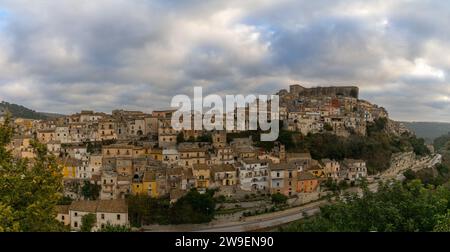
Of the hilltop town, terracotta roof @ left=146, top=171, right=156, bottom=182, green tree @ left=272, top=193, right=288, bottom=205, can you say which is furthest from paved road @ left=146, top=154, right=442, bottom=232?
terracotta roof @ left=146, top=171, right=156, bottom=182

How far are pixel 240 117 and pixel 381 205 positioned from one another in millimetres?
37080

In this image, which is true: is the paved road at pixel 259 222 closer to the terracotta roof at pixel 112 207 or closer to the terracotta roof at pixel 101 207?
the terracotta roof at pixel 112 207

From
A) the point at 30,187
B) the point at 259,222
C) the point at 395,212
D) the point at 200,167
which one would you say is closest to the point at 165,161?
the point at 200,167

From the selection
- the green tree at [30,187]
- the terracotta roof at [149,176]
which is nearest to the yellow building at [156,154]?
the terracotta roof at [149,176]

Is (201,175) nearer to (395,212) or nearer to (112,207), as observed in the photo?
(112,207)

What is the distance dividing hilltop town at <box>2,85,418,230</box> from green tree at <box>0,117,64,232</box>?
16.7 meters

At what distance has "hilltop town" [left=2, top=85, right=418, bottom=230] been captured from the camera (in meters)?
29.6

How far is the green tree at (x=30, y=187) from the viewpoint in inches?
239

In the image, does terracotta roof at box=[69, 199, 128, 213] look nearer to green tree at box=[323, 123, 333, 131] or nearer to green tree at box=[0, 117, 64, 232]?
green tree at box=[0, 117, 64, 232]

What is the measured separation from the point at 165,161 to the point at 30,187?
26.9 m

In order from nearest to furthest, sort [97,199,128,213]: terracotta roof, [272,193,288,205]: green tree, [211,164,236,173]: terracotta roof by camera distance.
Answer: [97,199,128,213]: terracotta roof → [272,193,288,205]: green tree → [211,164,236,173]: terracotta roof

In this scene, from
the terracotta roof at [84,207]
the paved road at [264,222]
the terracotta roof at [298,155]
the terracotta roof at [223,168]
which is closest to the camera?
the terracotta roof at [84,207]

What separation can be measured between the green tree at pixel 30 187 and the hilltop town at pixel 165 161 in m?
16.7
